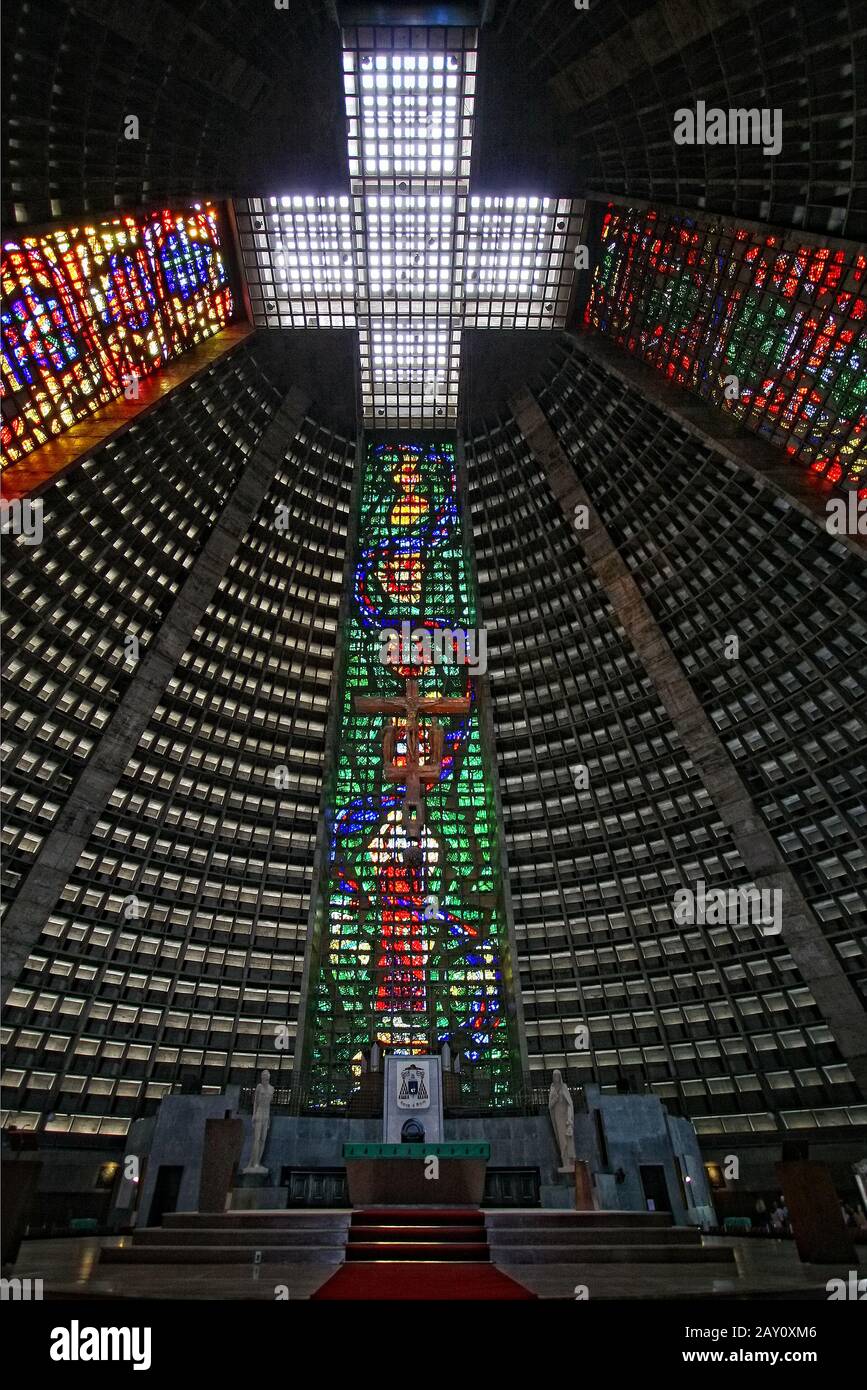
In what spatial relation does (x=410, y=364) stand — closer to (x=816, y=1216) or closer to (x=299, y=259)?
(x=299, y=259)

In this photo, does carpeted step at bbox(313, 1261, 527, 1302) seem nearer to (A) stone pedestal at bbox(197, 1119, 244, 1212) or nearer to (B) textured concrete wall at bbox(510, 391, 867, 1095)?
(A) stone pedestal at bbox(197, 1119, 244, 1212)

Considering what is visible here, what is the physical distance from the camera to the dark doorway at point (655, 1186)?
77.8 feet

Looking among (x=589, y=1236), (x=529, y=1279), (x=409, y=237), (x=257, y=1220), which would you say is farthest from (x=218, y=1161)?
(x=409, y=237)

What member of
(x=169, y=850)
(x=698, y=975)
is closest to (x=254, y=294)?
(x=169, y=850)

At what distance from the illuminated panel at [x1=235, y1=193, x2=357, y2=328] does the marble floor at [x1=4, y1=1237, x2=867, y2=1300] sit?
42807 millimetres

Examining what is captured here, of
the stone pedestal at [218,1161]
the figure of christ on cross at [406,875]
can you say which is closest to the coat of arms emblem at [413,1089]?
the figure of christ on cross at [406,875]

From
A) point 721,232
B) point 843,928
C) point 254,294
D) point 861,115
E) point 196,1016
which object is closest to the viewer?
point 861,115

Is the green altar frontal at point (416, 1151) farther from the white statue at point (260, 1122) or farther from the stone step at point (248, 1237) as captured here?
the white statue at point (260, 1122)

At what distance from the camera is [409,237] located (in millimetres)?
40625

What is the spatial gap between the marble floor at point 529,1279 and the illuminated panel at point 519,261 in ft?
139

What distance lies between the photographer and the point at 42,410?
31.7 meters

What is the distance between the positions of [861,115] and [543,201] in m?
20.5

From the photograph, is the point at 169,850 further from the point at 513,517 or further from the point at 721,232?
the point at 721,232

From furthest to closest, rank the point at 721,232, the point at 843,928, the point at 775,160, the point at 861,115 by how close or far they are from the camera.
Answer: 1. the point at 843,928
2. the point at 721,232
3. the point at 775,160
4. the point at 861,115
